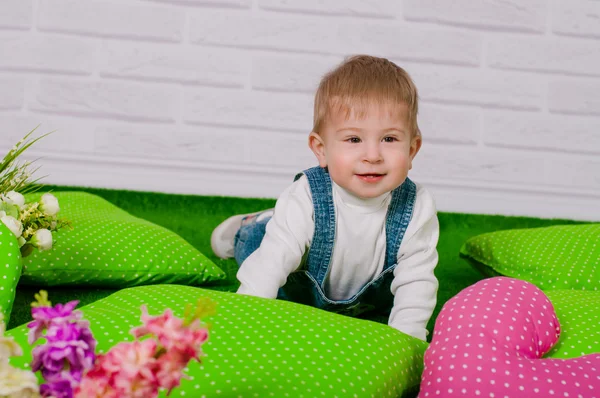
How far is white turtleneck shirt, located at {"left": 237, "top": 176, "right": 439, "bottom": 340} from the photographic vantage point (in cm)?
137

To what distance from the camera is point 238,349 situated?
0.97 m

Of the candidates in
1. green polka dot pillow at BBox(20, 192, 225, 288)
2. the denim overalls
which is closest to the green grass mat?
green polka dot pillow at BBox(20, 192, 225, 288)

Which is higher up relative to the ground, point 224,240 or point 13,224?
point 13,224

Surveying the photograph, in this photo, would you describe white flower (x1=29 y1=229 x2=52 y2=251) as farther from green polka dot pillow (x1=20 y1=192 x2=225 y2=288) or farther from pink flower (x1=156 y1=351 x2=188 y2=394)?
pink flower (x1=156 y1=351 x2=188 y2=394)

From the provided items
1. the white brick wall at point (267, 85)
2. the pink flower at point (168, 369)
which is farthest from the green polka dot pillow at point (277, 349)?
the white brick wall at point (267, 85)

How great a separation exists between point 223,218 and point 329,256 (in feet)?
2.80

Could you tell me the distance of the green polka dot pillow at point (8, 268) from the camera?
1.11 m

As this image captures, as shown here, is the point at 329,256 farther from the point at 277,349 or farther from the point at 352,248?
the point at 277,349

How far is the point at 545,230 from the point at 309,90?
938 millimetres

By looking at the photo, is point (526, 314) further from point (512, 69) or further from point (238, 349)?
point (512, 69)

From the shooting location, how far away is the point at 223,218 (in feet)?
7.34

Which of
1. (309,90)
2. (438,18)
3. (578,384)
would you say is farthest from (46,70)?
(578,384)

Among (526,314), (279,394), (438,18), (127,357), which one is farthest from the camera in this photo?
(438,18)

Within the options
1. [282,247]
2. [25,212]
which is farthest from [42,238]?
[282,247]
